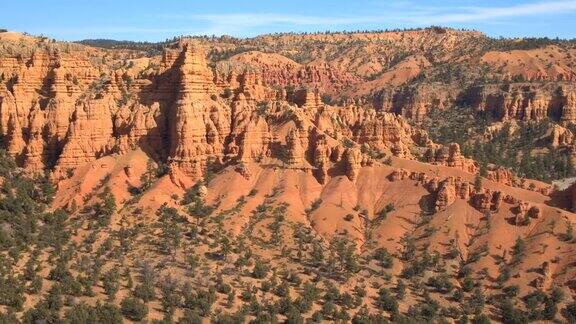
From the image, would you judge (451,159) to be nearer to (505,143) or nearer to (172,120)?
(172,120)

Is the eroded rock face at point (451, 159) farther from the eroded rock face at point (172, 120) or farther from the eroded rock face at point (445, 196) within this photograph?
the eroded rock face at point (445, 196)

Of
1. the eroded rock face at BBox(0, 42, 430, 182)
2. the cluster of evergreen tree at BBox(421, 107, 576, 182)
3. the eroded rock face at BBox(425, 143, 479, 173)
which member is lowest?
the cluster of evergreen tree at BBox(421, 107, 576, 182)

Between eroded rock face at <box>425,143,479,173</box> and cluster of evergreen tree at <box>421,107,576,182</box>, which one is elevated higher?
eroded rock face at <box>425,143,479,173</box>

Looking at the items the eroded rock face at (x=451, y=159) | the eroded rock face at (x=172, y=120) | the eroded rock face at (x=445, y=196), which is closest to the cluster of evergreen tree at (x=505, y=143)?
the eroded rock face at (x=451, y=159)

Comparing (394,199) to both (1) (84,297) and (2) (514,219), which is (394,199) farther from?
(1) (84,297)

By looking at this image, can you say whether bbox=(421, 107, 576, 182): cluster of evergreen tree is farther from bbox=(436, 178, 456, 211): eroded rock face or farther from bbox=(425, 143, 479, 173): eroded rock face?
bbox=(436, 178, 456, 211): eroded rock face

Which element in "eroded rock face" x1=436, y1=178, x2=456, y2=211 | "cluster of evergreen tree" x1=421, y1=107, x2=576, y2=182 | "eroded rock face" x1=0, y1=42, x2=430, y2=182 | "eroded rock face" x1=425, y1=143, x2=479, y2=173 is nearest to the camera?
"eroded rock face" x1=436, y1=178, x2=456, y2=211

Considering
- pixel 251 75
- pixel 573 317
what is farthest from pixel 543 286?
pixel 251 75

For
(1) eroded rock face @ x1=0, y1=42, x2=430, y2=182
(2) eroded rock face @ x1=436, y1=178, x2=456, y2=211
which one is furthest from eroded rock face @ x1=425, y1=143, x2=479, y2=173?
(2) eroded rock face @ x1=436, y1=178, x2=456, y2=211

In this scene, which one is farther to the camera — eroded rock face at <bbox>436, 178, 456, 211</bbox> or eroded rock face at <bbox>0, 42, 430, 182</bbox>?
eroded rock face at <bbox>0, 42, 430, 182</bbox>

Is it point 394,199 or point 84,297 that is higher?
point 394,199

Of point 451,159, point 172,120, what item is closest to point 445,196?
point 451,159
